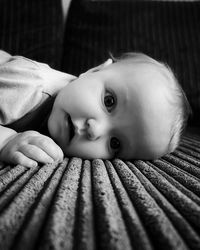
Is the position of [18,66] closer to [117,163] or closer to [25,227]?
[117,163]

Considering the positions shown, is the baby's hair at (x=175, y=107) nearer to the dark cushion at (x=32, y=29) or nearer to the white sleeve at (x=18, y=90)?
the white sleeve at (x=18, y=90)

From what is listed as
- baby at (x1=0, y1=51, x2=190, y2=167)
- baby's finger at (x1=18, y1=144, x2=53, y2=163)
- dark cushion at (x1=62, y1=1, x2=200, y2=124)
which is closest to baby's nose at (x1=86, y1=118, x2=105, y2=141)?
baby at (x1=0, y1=51, x2=190, y2=167)

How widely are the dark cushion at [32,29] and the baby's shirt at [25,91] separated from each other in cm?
46

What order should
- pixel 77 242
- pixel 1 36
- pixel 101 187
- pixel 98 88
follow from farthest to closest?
pixel 1 36, pixel 98 88, pixel 101 187, pixel 77 242

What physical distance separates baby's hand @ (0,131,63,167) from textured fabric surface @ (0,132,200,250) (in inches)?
1.4

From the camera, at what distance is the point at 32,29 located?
1285mm

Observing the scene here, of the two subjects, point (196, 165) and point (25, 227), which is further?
point (196, 165)

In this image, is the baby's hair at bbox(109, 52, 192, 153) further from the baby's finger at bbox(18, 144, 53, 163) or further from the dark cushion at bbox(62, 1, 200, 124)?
the dark cushion at bbox(62, 1, 200, 124)

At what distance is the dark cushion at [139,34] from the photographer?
1.28m

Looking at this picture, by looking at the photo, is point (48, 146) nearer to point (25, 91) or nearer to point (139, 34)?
point (25, 91)

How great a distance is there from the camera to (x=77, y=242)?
25 centimetres

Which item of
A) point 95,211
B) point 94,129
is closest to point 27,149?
point 94,129

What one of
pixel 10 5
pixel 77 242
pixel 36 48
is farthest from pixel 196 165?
pixel 10 5

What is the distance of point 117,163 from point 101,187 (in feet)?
0.69
